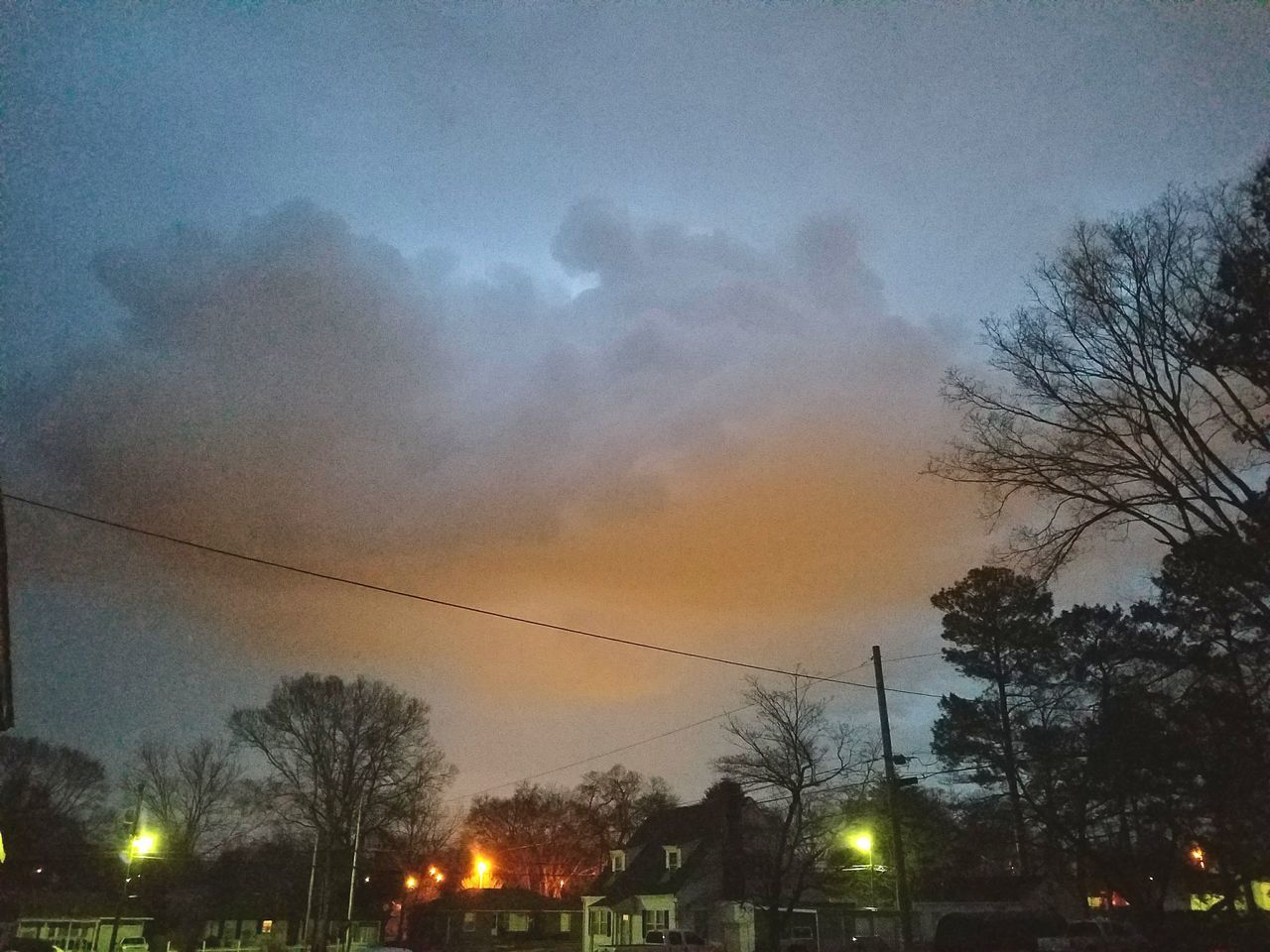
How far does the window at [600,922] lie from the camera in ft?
171

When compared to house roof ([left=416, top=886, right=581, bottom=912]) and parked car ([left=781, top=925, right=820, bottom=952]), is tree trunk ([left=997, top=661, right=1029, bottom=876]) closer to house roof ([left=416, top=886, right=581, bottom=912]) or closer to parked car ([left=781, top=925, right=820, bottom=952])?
parked car ([left=781, top=925, right=820, bottom=952])

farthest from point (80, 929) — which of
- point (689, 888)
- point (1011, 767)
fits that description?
point (1011, 767)

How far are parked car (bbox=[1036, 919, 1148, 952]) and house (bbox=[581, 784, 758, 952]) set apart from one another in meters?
14.2

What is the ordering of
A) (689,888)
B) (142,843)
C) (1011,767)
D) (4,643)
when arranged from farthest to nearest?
(689,888), (142,843), (1011,767), (4,643)

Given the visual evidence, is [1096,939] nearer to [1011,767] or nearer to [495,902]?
[1011,767]

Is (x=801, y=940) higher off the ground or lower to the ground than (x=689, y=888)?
lower

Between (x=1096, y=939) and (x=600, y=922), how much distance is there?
2991 cm

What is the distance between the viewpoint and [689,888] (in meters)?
48.3

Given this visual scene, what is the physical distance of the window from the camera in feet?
171

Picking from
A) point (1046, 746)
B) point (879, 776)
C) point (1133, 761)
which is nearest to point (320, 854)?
point (879, 776)

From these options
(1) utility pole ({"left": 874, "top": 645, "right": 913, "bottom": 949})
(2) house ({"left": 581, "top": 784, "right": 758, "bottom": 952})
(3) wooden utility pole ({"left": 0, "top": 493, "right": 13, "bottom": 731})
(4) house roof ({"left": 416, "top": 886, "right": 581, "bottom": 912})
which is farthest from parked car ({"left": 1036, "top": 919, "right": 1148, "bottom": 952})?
(4) house roof ({"left": 416, "top": 886, "right": 581, "bottom": 912})

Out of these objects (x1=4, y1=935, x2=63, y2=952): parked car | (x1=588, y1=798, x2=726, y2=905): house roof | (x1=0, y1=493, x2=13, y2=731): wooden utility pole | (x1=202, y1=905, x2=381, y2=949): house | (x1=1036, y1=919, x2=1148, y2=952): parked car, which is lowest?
(x1=202, y1=905, x2=381, y2=949): house

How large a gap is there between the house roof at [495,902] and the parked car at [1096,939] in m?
41.3

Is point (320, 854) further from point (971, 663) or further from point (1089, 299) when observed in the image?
point (1089, 299)
